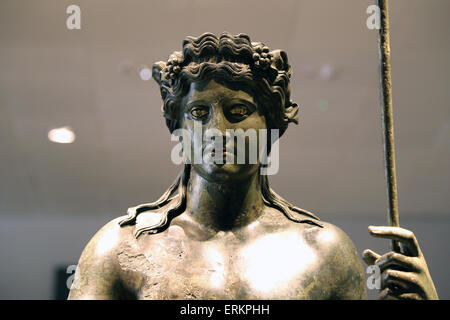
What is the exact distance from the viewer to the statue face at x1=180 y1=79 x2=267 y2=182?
283cm

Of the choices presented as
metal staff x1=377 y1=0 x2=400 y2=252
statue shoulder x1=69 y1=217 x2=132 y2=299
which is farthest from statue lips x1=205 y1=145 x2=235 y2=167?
metal staff x1=377 y1=0 x2=400 y2=252

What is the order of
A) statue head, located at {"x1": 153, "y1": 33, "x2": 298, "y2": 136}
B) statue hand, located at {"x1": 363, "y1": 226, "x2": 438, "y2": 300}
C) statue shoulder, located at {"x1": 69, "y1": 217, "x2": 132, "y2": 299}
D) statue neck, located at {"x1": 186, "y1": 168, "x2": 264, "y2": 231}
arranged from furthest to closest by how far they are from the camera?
1. statue neck, located at {"x1": 186, "y1": 168, "x2": 264, "y2": 231}
2. statue head, located at {"x1": 153, "y1": 33, "x2": 298, "y2": 136}
3. statue shoulder, located at {"x1": 69, "y1": 217, "x2": 132, "y2": 299}
4. statue hand, located at {"x1": 363, "y1": 226, "x2": 438, "y2": 300}

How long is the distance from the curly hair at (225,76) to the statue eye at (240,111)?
91mm

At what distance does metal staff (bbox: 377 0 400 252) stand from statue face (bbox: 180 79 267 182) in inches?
21.1

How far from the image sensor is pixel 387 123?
2.78 m

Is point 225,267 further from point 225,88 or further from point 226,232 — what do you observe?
point 225,88

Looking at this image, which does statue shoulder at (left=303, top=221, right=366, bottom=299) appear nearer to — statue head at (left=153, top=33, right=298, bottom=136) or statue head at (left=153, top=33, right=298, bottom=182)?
statue head at (left=153, top=33, right=298, bottom=182)

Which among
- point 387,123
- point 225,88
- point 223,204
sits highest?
point 225,88

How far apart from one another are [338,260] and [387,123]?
2.03ft

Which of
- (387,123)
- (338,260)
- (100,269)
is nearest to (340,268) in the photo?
(338,260)

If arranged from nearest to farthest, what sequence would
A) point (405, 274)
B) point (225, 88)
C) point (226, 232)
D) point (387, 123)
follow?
1. point (405, 274)
2. point (387, 123)
3. point (225, 88)
4. point (226, 232)

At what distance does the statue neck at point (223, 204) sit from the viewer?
9.83ft

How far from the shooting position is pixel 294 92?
14.4 feet
